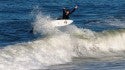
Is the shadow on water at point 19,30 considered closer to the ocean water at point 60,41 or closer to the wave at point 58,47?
the ocean water at point 60,41

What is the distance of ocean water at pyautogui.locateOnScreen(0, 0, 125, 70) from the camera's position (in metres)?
24.0

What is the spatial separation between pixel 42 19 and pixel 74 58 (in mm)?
11905

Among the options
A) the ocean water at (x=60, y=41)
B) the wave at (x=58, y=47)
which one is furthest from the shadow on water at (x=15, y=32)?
the wave at (x=58, y=47)

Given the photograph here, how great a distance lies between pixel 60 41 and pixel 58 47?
3.76 ft

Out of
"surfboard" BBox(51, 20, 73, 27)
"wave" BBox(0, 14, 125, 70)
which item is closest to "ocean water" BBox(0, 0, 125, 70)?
"wave" BBox(0, 14, 125, 70)

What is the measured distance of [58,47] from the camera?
2745cm

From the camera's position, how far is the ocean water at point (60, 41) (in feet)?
78.8

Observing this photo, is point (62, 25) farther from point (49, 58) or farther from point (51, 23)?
point (49, 58)

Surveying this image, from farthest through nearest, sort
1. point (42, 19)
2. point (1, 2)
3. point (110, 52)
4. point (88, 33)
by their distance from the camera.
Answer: point (1, 2)
point (42, 19)
point (88, 33)
point (110, 52)

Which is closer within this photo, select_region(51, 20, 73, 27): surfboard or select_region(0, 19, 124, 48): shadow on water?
select_region(0, 19, 124, 48): shadow on water

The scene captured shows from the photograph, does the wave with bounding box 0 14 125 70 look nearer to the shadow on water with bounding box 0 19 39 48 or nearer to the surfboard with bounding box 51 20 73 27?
the surfboard with bounding box 51 20 73 27

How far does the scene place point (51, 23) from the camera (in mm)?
34375

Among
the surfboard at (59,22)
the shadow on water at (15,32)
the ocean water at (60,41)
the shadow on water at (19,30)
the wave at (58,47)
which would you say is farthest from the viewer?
the surfboard at (59,22)

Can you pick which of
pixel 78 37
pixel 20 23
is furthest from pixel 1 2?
pixel 78 37
